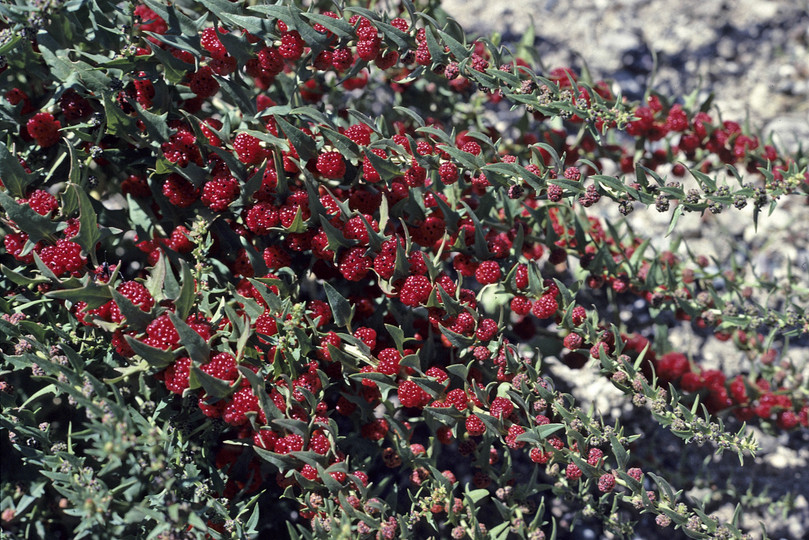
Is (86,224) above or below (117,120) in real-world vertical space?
below

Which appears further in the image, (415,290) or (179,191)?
(179,191)

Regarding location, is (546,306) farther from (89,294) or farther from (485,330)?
(89,294)

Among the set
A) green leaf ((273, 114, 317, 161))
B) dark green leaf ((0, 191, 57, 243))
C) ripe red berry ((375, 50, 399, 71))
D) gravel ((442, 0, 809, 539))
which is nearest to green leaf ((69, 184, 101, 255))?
dark green leaf ((0, 191, 57, 243))

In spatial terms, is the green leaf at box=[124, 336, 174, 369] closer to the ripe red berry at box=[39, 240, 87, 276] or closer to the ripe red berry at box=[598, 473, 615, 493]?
the ripe red berry at box=[39, 240, 87, 276]

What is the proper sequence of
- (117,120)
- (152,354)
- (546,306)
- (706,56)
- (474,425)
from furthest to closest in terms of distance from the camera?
(706,56) < (546,306) < (474,425) < (117,120) < (152,354)

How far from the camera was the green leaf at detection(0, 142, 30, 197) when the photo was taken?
210 cm

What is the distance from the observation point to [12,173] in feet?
6.99

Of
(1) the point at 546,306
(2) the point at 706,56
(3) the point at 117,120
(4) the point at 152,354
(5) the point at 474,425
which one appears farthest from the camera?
(2) the point at 706,56

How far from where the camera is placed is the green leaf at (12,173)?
6.88 feet

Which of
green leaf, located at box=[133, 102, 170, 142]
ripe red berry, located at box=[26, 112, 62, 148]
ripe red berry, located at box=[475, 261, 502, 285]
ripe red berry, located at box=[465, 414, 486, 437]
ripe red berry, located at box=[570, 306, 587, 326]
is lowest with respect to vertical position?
ripe red berry, located at box=[465, 414, 486, 437]

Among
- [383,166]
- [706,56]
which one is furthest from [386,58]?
[706,56]

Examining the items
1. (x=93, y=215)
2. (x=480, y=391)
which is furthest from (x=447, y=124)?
(x=93, y=215)

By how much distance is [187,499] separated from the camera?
216 centimetres

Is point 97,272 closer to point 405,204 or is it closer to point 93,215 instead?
point 93,215
